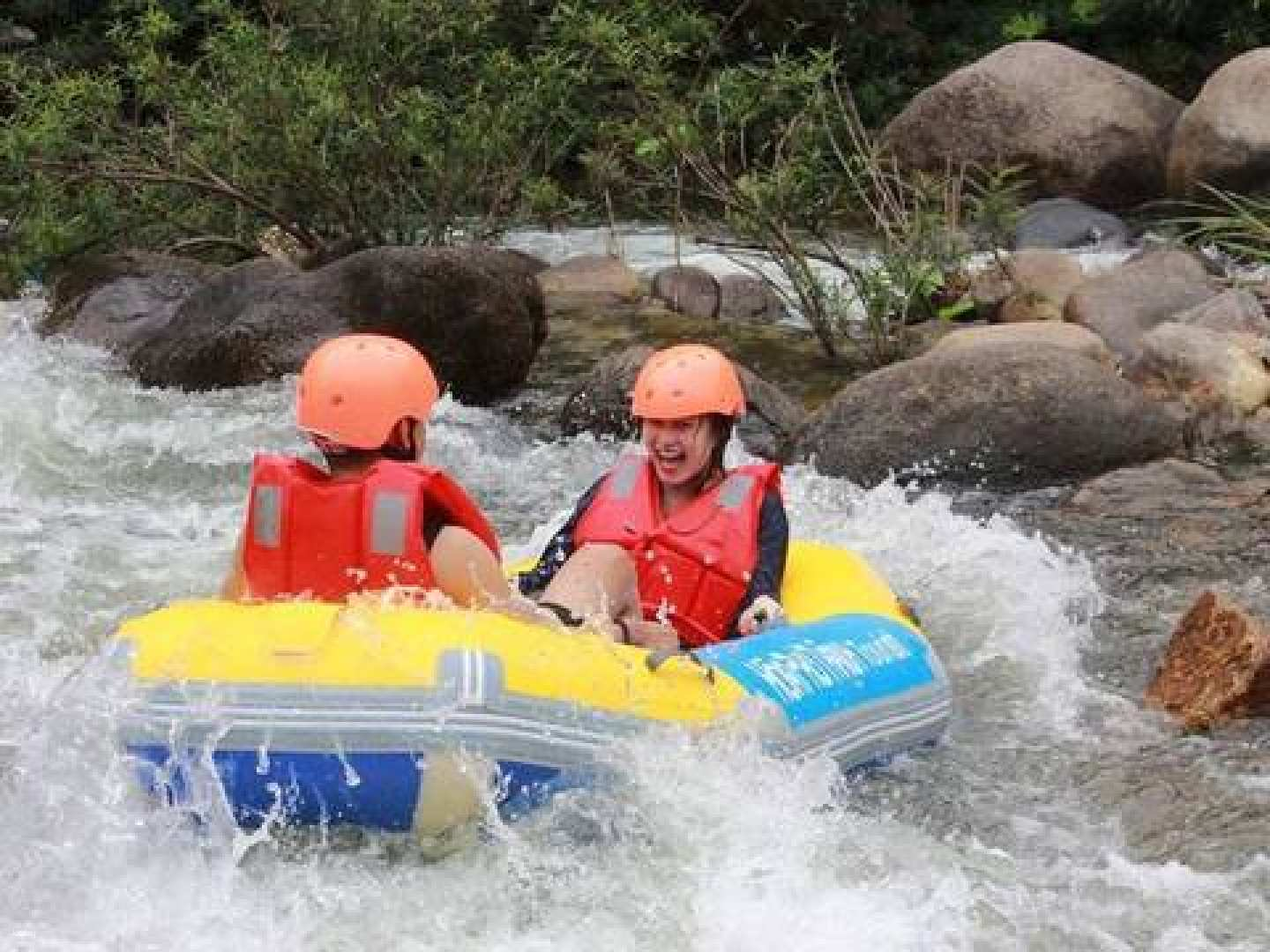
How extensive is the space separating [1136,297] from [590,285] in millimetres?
3339

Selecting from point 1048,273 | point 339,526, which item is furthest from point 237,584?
point 1048,273

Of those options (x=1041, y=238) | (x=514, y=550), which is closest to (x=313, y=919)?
(x=514, y=550)

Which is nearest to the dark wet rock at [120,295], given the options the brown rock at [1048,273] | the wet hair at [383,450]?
the brown rock at [1048,273]

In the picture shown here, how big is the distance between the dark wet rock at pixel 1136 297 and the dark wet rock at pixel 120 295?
4.42 meters

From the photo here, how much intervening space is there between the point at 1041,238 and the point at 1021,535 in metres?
6.10

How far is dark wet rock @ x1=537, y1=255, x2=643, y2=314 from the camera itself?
36.9 feet

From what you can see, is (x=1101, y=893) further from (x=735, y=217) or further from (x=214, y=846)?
(x=735, y=217)

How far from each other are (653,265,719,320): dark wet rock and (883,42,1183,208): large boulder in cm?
253

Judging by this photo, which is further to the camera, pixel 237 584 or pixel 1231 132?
pixel 1231 132

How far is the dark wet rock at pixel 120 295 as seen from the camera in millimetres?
9977

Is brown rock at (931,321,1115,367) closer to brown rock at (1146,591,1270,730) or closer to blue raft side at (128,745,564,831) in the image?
brown rock at (1146,591,1270,730)

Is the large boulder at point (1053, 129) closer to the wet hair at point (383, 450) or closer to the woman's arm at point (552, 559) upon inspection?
the woman's arm at point (552, 559)

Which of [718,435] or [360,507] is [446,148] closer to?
[718,435]

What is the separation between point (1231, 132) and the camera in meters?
12.3
